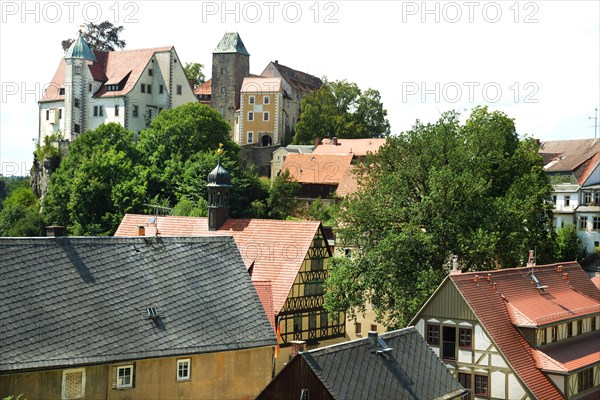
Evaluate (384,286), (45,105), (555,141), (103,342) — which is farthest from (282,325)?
(45,105)

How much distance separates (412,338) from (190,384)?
7.16 meters

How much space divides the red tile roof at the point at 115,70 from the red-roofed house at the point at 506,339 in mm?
61794

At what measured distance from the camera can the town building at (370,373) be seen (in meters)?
23.4

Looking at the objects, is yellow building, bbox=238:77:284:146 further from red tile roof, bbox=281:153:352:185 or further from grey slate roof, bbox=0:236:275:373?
grey slate roof, bbox=0:236:275:373

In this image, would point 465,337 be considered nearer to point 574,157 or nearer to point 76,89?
point 574,157

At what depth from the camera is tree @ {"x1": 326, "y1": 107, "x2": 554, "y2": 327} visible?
125 ft

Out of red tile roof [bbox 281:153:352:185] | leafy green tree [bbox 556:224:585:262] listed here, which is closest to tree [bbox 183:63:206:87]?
red tile roof [bbox 281:153:352:185]

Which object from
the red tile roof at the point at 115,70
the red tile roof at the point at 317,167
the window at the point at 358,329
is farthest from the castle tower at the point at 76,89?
the window at the point at 358,329

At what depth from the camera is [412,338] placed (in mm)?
27875

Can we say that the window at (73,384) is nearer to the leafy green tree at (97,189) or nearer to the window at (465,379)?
the window at (465,379)

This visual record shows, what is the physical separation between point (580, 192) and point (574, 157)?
20.9 ft

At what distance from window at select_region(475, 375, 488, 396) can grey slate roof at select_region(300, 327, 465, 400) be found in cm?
484

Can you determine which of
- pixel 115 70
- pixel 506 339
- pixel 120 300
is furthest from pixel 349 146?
pixel 120 300

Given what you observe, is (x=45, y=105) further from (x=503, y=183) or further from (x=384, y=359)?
(x=384, y=359)
